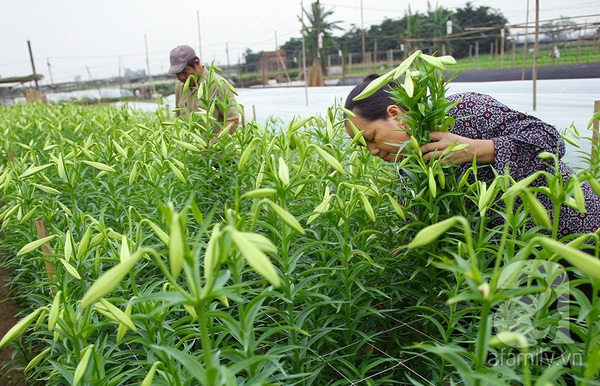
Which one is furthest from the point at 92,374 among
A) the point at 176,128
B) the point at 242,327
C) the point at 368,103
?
the point at 176,128

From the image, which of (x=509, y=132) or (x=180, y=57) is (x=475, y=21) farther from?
(x=509, y=132)

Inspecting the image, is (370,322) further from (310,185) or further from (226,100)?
(226,100)

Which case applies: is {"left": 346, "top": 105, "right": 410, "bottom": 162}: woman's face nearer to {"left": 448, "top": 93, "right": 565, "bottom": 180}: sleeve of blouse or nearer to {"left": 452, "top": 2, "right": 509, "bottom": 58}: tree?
{"left": 448, "top": 93, "right": 565, "bottom": 180}: sleeve of blouse

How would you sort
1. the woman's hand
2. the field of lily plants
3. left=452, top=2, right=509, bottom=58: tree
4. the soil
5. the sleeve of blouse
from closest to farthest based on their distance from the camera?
1. the field of lily plants
2. the woman's hand
3. the sleeve of blouse
4. the soil
5. left=452, top=2, right=509, bottom=58: tree

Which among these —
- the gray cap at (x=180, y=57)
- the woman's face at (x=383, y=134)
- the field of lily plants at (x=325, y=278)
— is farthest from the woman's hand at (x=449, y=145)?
the gray cap at (x=180, y=57)

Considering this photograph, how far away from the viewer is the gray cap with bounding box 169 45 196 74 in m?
3.55

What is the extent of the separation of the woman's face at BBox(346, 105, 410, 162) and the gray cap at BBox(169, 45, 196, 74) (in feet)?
7.50

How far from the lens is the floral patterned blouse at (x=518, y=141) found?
1.42 metres

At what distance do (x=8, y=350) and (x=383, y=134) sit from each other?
208 cm

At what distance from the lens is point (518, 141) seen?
142 centimetres

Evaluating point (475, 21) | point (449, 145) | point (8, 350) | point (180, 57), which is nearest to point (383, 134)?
point (449, 145)

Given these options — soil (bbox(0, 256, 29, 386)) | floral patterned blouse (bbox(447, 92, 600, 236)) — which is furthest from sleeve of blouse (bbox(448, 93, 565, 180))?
soil (bbox(0, 256, 29, 386))

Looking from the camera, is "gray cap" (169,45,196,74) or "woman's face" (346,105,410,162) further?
"gray cap" (169,45,196,74)

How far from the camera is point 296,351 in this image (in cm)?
110
